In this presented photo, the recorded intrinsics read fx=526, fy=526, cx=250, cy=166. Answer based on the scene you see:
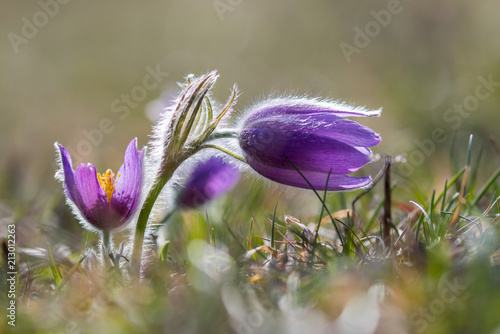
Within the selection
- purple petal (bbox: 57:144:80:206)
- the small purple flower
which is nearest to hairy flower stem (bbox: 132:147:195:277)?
purple petal (bbox: 57:144:80:206)

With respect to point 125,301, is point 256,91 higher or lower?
higher

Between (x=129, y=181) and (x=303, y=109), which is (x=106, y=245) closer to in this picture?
(x=129, y=181)

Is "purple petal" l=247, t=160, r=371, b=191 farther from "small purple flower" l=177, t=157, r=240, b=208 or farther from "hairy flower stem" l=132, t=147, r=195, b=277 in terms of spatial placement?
"small purple flower" l=177, t=157, r=240, b=208

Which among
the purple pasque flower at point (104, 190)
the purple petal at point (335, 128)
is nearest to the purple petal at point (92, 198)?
the purple pasque flower at point (104, 190)

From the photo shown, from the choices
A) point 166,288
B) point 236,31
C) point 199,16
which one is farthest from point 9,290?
point 199,16

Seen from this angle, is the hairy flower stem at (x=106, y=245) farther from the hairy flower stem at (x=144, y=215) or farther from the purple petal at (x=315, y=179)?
the purple petal at (x=315, y=179)

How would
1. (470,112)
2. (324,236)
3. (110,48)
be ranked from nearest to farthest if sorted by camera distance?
(324,236), (470,112), (110,48)

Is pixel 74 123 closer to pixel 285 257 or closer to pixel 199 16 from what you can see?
pixel 285 257
